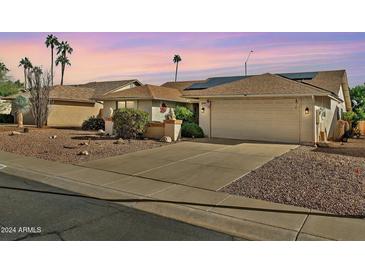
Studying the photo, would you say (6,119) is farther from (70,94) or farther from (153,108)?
(153,108)

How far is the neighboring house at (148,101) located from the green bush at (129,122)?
21.0 feet

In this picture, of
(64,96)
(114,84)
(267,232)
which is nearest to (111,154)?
(267,232)

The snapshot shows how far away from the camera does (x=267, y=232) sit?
183 inches

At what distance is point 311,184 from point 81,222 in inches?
199

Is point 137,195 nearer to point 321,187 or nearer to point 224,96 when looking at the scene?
point 321,187

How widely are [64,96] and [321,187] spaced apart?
2682 centimetres

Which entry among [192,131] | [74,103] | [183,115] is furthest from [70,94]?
[192,131]

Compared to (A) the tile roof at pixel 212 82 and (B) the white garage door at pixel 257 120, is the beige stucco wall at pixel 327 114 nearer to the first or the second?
(B) the white garage door at pixel 257 120

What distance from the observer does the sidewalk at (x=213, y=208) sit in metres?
4.64

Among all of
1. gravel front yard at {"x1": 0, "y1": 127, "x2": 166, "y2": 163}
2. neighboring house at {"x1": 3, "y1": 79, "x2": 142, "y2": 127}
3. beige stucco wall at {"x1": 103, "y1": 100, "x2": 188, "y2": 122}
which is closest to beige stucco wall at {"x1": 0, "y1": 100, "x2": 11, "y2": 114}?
neighboring house at {"x1": 3, "y1": 79, "x2": 142, "y2": 127}

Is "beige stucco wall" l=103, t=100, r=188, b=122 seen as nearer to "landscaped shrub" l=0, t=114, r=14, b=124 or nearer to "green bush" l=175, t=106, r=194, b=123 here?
"green bush" l=175, t=106, r=194, b=123

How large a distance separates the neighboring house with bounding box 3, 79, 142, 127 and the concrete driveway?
58.4 ft

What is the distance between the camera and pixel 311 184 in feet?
23.0

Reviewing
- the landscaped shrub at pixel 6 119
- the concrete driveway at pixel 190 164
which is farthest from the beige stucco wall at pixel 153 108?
the landscaped shrub at pixel 6 119
